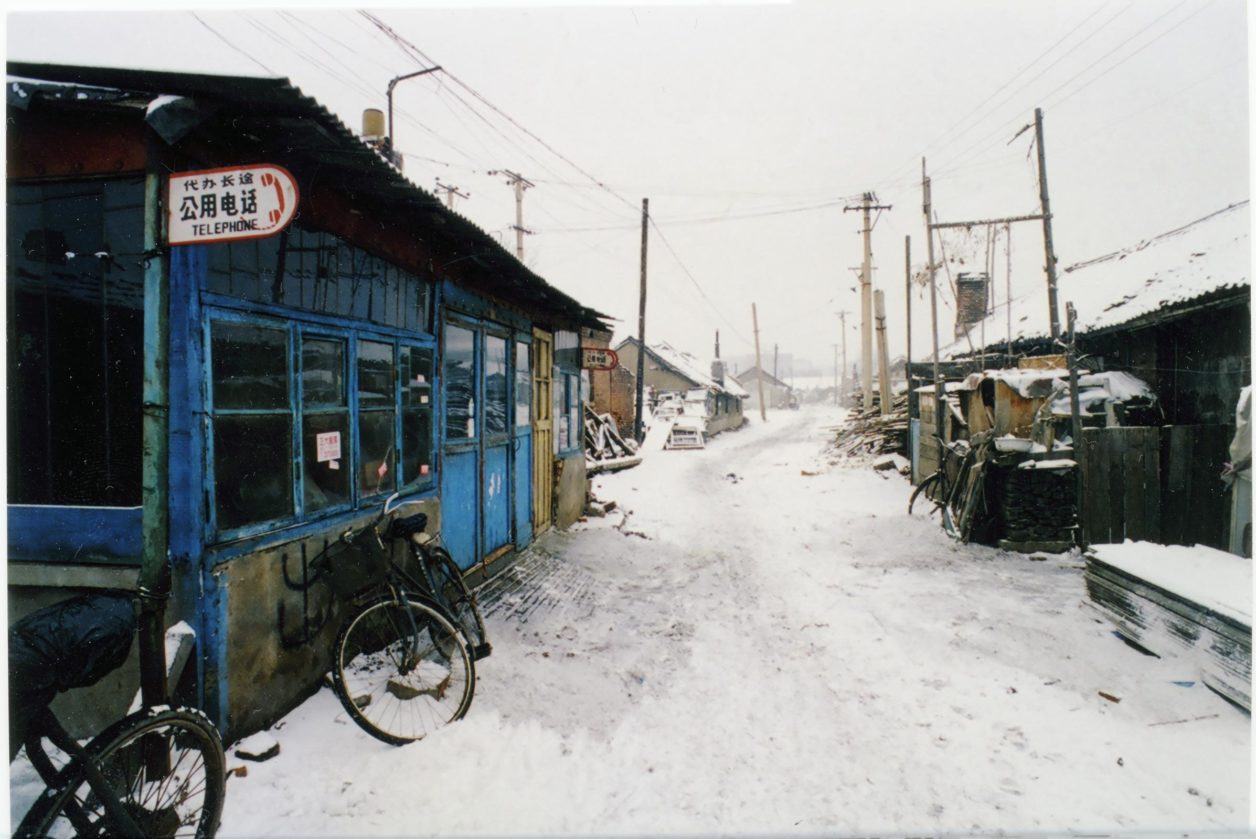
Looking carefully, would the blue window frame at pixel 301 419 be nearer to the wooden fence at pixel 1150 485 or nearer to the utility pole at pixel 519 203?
the wooden fence at pixel 1150 485

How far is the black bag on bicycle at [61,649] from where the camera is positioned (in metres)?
2.17

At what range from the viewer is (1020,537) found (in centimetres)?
743

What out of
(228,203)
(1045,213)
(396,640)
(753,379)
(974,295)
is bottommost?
(396,640)

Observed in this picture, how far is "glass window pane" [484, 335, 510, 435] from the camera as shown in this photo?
648 cm

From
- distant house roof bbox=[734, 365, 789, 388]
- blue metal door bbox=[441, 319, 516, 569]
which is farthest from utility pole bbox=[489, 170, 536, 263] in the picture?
distant house roof bbox=[734, 365, 789, 388]

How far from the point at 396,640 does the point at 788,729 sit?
262 centimetres

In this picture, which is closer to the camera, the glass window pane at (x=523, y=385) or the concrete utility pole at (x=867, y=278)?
the glass window pane at (x=523, y=385)

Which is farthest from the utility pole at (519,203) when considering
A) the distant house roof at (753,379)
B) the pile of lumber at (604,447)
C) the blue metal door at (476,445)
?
the distant house roof at (753,379)

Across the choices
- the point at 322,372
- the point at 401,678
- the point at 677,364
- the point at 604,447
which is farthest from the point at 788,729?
the point at 677,364

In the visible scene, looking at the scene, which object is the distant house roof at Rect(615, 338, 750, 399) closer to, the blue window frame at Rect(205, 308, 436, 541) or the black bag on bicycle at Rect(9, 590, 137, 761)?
the blue window frame at Rect(205, 308, 436, 541)

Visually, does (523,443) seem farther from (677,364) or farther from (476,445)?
(677,364)

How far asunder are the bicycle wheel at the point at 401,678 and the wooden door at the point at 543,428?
416 cm

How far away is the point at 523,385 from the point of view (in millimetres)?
7633

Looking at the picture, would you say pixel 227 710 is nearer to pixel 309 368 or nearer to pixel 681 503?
pixel 309 368
